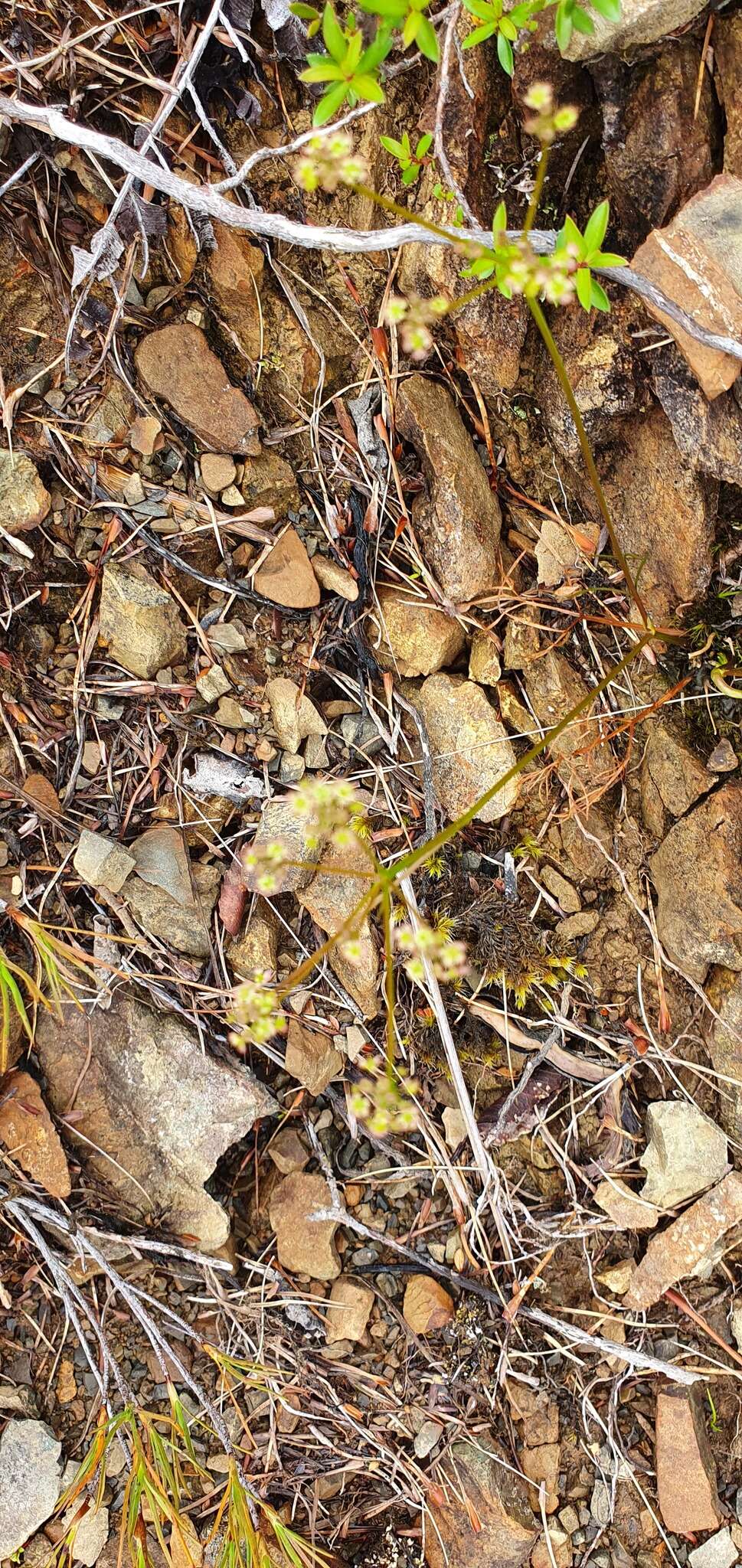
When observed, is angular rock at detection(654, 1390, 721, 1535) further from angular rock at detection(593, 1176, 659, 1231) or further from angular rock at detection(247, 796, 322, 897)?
angular rock at detection(247, 796, 322, 897)

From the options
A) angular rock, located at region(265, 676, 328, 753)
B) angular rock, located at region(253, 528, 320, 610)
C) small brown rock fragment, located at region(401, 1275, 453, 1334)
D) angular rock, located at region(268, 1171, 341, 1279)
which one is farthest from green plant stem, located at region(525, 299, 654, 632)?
small brown rock fragment, located at region(401, 1275, 453, 1334)

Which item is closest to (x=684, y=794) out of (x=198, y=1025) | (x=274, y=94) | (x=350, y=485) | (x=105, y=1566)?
(x=350, y=485)

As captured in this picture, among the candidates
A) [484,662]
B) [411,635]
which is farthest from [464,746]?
[411,635]

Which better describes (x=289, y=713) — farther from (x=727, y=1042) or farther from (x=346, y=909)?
(x=727, y=1042)

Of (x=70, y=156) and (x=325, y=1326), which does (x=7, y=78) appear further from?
(x=325, y=1326)

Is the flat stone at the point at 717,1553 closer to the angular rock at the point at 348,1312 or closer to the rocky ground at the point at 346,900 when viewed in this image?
the rocky ground at the point at 346,900

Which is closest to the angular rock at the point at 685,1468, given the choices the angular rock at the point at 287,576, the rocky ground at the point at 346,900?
the rocky ground at the point at 346,900
